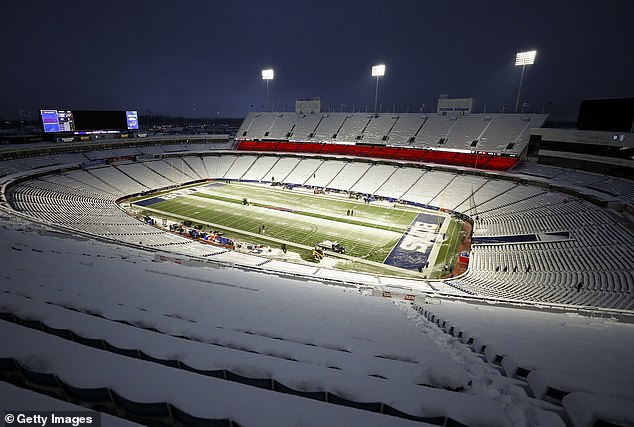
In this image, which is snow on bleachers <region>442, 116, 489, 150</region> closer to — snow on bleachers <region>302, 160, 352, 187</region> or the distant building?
the distant building

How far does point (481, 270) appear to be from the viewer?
2714 centimetres

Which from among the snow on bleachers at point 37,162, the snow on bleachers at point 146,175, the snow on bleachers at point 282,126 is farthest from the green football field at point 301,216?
the snow on bleachers at point 282,126

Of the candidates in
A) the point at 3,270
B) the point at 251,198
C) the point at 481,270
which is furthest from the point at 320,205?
the point at 3,270

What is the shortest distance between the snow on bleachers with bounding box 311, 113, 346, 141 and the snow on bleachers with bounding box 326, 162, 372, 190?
11800 millimetres

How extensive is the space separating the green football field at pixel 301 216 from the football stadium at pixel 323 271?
1.32 ft

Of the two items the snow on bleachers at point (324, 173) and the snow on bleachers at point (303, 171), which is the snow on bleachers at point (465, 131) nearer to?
the snow on bleachers at point (324, 173)

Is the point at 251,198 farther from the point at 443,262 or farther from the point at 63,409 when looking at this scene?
the point at 63,409

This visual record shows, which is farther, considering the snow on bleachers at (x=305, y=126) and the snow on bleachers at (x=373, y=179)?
the snow on bleachers at (x=305, y=126)

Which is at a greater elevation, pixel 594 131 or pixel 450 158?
pixel 594 131

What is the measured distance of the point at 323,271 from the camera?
2377 cm

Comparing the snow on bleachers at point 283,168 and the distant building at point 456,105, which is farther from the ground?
the distant building at point 456,105

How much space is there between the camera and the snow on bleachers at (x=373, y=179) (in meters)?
54.4

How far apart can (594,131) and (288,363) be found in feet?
168

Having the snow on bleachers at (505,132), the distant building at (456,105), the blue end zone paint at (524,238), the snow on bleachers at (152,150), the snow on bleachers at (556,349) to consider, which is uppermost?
the distant building at (456,105)
